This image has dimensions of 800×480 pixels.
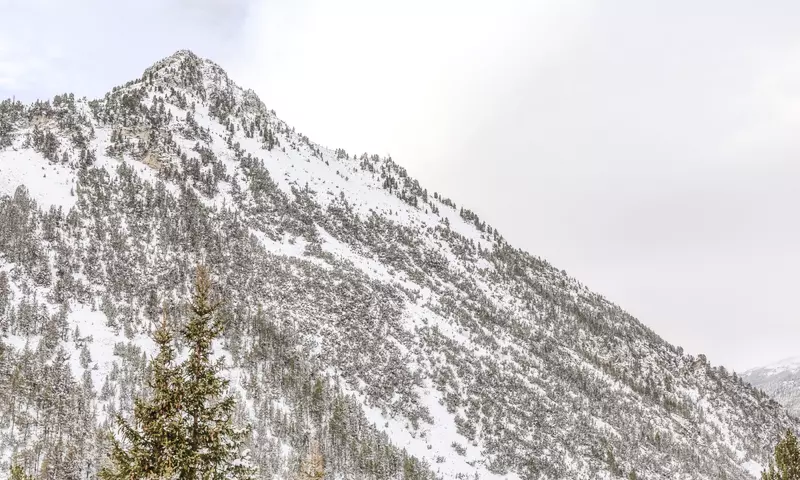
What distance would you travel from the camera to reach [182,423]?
460 inches

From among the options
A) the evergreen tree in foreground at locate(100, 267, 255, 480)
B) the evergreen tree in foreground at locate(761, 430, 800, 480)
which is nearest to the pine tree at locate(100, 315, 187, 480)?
the evergreen tree in foreground at locate(100, 267, 255, 480)

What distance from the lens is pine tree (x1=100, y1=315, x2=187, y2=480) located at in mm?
11375

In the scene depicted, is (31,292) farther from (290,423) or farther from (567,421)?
(567,421)

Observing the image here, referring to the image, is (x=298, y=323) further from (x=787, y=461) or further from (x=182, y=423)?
(x=182, y=423)

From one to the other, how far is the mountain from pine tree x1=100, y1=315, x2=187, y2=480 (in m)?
36.5

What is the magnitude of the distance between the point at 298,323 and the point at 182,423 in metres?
89.6

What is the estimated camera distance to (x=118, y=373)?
2771 inches

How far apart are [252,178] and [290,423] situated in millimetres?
84068

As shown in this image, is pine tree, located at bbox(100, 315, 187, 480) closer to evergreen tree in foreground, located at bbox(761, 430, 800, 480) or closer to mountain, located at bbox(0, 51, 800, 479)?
evergreen tree in foreground, located at bbox(761, 430, 800, 480)

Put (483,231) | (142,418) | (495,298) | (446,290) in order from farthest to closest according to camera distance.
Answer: (483,231) → (495,298) → (446,290) → (142,418)

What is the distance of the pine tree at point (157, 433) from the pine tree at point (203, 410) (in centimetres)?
24

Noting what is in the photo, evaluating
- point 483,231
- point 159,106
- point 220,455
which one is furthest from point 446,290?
point 220,455

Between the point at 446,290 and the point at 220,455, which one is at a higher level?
the point at 446,290

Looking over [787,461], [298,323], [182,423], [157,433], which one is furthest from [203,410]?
[298,323]
